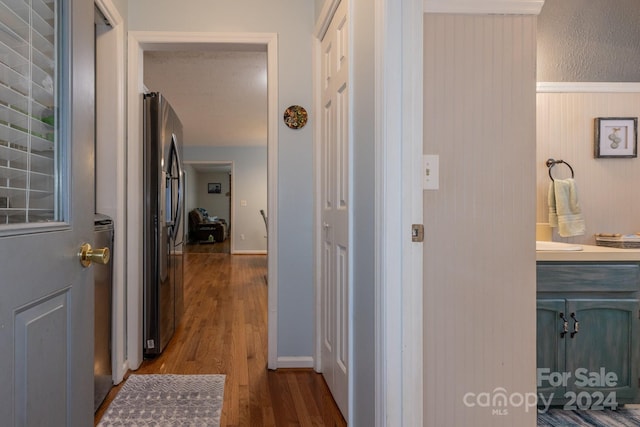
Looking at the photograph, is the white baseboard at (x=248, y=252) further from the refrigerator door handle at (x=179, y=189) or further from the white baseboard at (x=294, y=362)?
the white baseboard at (x=294, y=362)

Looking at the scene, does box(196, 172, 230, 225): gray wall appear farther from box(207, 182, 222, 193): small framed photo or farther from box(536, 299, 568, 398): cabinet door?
box(536, 299, 568, 398): cabinet door

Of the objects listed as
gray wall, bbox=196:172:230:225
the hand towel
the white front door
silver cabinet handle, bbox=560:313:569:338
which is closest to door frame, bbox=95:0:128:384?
the white front door

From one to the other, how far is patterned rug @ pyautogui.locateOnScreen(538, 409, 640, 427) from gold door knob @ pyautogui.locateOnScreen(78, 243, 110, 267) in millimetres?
1967

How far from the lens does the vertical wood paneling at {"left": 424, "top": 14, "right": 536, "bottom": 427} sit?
142 centimetres

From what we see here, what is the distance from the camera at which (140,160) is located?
2.48 meters

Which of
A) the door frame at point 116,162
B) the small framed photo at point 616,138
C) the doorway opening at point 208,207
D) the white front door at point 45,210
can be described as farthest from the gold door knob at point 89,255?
the doorway opening at point 208,207

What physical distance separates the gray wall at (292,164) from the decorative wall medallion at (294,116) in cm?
3

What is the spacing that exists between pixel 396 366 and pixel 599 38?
7.31ft

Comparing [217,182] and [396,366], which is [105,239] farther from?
[217,182]

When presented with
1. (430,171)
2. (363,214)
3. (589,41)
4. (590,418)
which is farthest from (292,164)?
(590,418)

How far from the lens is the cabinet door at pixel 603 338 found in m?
1.84

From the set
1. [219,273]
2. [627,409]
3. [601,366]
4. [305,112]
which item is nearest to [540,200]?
[601,366]

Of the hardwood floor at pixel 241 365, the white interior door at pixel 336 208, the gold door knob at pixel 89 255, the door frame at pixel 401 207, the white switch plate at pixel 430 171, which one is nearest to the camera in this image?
the gold door knob at pixel 89 255

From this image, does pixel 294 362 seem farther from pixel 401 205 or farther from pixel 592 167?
pixel 592 167
